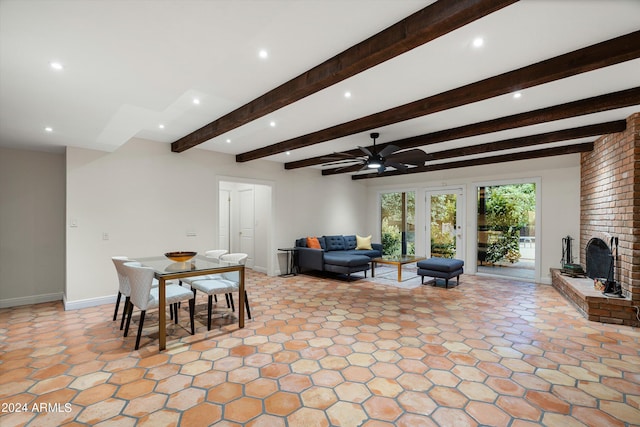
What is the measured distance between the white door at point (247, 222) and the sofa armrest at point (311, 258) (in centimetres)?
143

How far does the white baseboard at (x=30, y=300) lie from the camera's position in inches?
173

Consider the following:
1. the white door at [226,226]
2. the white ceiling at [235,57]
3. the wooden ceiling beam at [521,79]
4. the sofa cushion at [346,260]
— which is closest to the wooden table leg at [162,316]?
the white ceiling at [235,57]

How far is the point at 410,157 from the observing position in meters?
4.32

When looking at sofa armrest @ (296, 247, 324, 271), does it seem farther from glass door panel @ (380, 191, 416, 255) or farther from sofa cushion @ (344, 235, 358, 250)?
glass door panel @ (380, 191, 416, 255)

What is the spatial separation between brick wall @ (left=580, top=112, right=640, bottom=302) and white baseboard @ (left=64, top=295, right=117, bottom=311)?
23.1 feet

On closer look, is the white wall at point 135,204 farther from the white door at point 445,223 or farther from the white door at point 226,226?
the white door at point 445,223

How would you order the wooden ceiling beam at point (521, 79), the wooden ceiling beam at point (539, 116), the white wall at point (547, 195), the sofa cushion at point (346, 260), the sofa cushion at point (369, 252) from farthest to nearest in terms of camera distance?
the sofa cushion at point (369, 252) < the sofa cushion at point (346, 260) < the white wall at point (547, 195) < the wooden ceiling beam at point (539, 116) < the wooden ceiling beam at point (521, 79)

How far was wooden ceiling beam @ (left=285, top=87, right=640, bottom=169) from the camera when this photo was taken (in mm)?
3033

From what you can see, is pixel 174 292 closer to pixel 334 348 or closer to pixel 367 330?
pixel 334 348

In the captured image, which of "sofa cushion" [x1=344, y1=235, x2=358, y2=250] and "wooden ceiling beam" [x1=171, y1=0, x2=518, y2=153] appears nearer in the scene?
"wooden ceiling beam" [x1=171, y1=0, x2=518, y2=153]

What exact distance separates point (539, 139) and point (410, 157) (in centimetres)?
216

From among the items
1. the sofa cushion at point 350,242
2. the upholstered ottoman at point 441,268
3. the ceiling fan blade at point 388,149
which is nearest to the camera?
the ceiling fan blade at point 388,149

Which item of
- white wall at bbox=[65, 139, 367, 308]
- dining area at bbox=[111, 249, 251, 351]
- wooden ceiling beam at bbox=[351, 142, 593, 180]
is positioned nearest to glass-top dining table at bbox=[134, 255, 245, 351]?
dining area at bbox=[111, 249, 251, 351]

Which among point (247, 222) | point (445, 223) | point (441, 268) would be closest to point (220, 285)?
point (441, 268)
